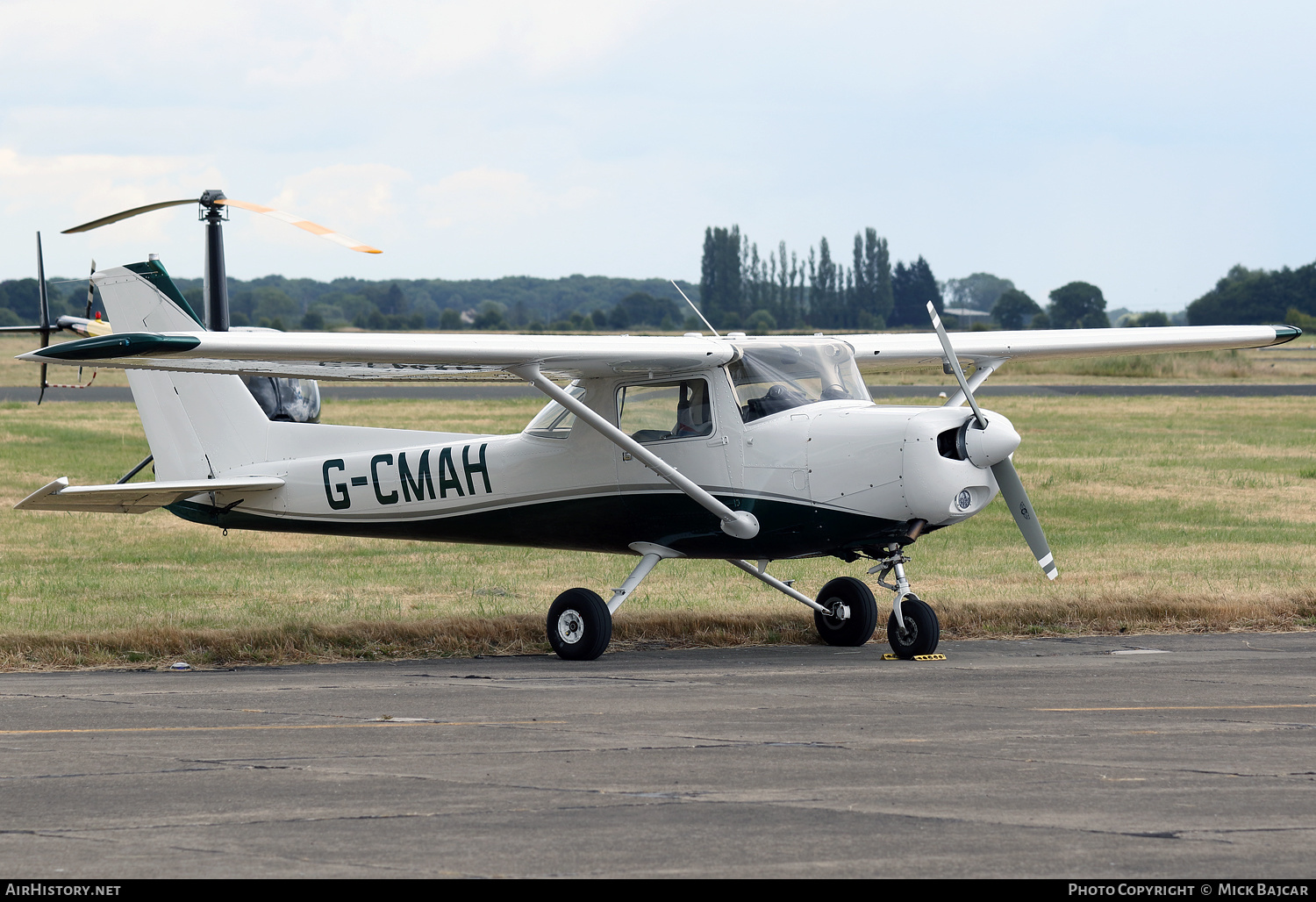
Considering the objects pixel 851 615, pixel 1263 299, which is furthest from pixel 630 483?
pixel 1263 299

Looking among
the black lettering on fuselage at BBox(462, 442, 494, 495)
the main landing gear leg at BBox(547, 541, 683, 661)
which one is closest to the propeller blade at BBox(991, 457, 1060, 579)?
the main landing gear leg at BBox(547, 541, 683, 661)

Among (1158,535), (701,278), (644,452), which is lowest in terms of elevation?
(1158,535)

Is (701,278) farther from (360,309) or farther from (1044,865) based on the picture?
(1044,865)

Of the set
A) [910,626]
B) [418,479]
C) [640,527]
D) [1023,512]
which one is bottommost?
[910,626]

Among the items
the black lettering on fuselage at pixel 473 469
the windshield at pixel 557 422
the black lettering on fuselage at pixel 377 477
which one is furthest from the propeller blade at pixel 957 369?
the black lettering on fuselage at pixel 377 477

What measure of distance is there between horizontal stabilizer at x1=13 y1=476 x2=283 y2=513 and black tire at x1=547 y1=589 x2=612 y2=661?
11.4ft

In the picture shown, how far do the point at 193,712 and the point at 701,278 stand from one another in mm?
151132

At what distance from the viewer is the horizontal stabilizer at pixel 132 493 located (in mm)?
12242

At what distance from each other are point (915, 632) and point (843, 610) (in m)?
1.28

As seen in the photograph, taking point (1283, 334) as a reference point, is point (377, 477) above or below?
below

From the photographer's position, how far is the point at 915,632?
1150 centimetres

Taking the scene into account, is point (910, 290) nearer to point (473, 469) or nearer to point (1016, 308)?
point (1016, 308)
